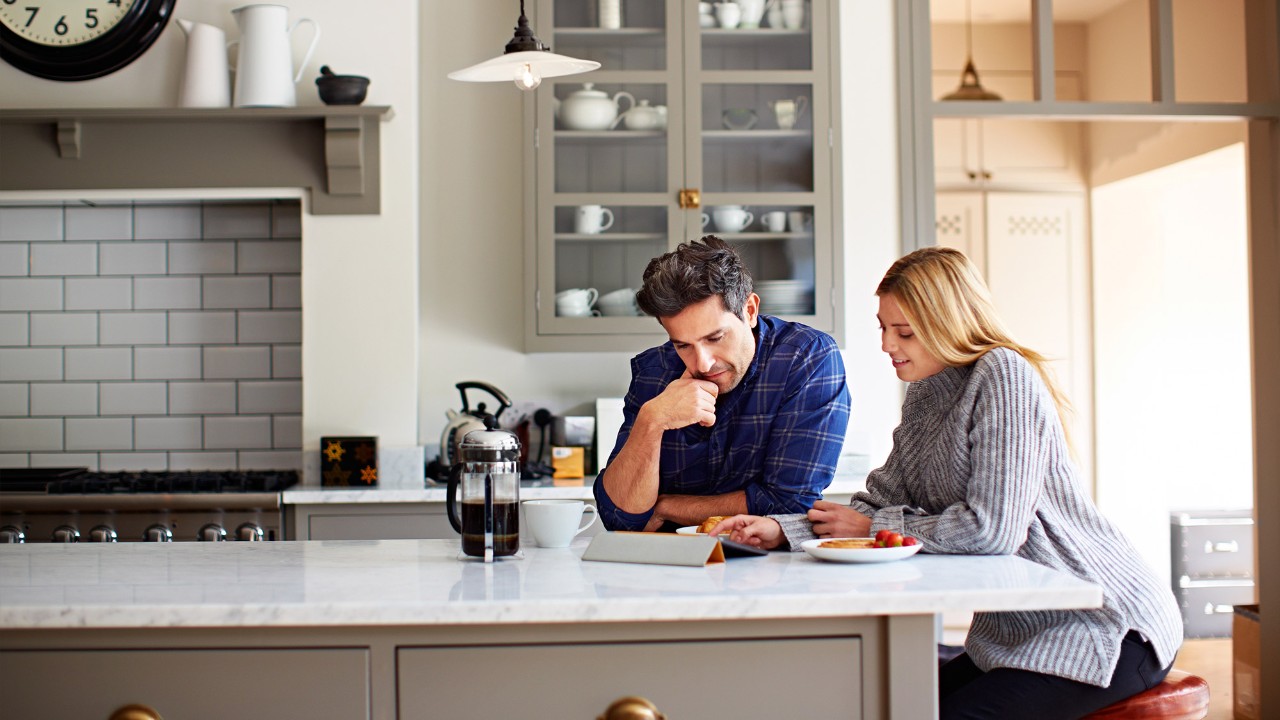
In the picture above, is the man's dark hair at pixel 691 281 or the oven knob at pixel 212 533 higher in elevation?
the man's dark hair at pixel 691 281

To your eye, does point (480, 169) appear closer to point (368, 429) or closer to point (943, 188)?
point (368, 429)

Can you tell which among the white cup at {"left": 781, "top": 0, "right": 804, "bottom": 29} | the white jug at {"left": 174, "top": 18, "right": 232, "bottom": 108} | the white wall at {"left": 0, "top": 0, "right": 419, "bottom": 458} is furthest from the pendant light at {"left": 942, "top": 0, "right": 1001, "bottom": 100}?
the white jug at {"left": 174, "top": 18, "right": 232, "bottom": 108}

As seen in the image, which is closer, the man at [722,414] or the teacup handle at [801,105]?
the man at [722,414]

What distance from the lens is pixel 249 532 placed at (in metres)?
3.39

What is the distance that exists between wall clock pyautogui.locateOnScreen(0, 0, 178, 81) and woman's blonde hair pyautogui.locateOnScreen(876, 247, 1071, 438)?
9.17 feet

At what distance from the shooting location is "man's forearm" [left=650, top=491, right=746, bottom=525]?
7.44 ft

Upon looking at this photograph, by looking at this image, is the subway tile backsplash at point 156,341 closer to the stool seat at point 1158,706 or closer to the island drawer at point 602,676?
the island drawer at point 602,676

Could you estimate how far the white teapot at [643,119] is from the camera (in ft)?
12.5

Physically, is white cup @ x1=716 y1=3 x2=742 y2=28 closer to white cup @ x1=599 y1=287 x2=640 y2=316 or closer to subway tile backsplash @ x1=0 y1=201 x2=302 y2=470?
white cup @ x1=599 y1=287 x2=640 y2=316

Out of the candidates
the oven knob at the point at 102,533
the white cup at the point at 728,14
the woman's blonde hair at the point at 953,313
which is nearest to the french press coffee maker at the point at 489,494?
the woman's blonde hair at the point at 953,313

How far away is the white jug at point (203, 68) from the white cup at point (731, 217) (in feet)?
5.40

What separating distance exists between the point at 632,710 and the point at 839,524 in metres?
0.57

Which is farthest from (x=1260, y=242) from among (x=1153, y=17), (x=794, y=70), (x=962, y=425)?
(x=962, y=425)

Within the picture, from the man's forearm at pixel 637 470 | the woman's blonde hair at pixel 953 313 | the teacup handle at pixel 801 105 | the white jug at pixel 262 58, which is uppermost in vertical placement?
the white jug at pixel 262 58
